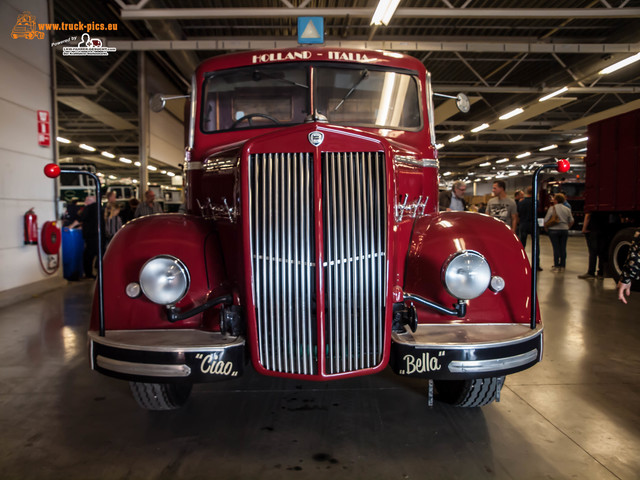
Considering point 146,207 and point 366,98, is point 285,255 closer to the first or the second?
point 366,98

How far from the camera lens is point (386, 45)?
914 centimetres

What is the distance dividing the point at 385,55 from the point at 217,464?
295 cm

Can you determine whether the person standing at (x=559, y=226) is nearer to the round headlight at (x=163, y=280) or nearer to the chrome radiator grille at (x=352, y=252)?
the chrome radiator grille at (x=352, y=252)

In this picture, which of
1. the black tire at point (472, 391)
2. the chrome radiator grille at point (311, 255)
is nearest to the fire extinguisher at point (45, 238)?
the chrome radiator grille at point (311, 255)

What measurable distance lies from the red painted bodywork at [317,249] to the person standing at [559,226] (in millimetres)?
7508

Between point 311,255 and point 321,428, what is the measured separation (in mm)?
1190

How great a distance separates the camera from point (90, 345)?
7.55 feet

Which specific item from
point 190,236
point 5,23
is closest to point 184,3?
point 5,23

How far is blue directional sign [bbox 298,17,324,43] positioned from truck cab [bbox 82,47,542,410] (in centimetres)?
287

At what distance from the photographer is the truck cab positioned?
7.11 ft

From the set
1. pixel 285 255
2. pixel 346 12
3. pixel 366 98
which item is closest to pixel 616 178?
pixel 346 12

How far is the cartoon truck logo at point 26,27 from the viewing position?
6.82 metres

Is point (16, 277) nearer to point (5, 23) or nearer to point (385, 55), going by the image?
point (5, 23)

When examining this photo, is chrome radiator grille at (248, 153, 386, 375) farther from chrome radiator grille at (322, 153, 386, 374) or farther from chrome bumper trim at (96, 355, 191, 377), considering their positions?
chrome bumper trim at (96, 355, 191, 377)
